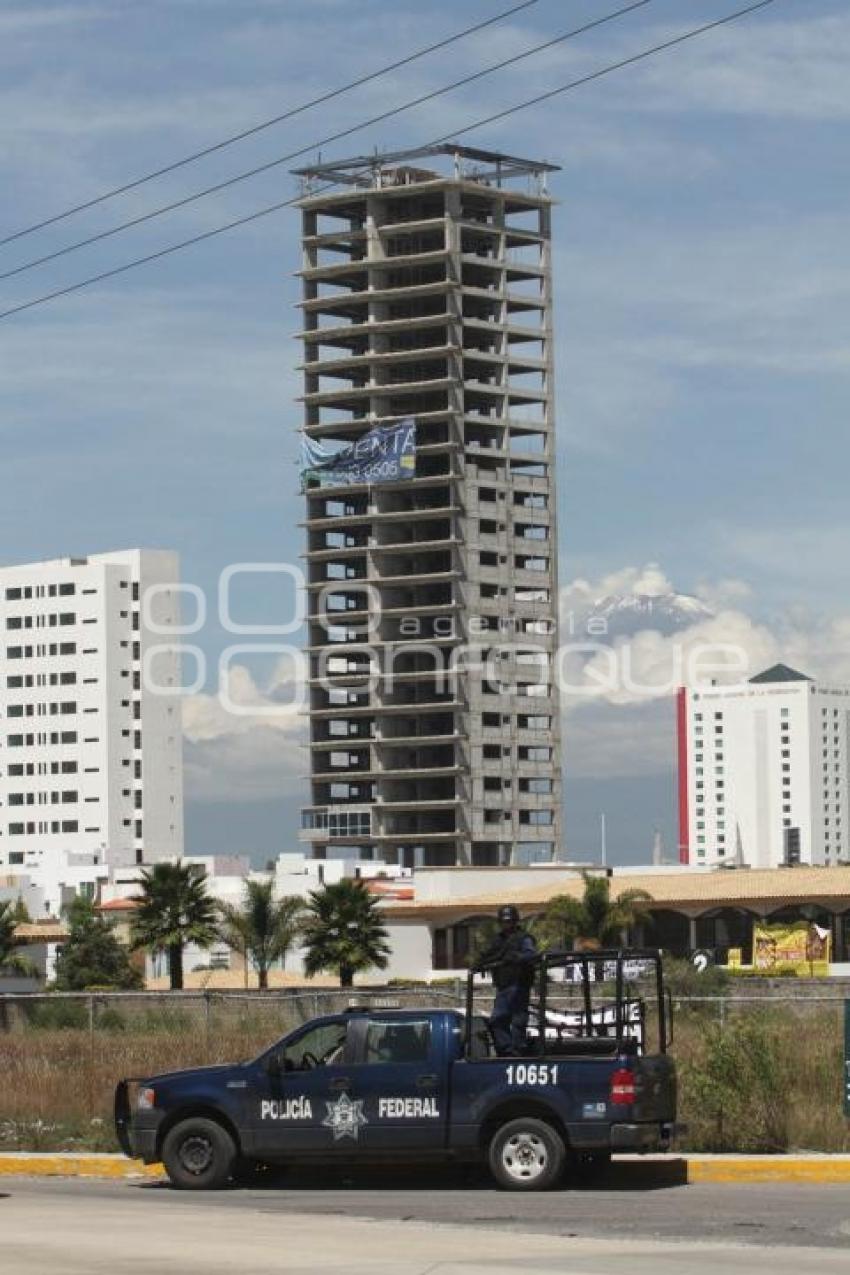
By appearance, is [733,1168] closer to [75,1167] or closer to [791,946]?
[75,1167]

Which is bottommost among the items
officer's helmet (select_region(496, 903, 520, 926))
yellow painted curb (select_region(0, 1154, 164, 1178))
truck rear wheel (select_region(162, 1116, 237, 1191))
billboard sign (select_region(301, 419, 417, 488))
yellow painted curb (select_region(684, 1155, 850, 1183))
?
yellow painted curb (select_region(0, 1154, 164, 1178))

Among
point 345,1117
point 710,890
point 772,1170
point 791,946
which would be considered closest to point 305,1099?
point 345,1117

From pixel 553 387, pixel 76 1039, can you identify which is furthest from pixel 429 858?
pixel 76 1039

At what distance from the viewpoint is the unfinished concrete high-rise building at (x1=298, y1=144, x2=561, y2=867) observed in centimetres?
16988

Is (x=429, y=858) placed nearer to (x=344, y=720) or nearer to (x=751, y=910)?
(x=344, y=720)

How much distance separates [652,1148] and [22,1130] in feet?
31.1

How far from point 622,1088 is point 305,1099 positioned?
10.5ft

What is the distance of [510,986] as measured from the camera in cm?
2439

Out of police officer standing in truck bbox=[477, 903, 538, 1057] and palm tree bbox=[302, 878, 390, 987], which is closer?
police officer standing in truck bbox=[477, 903, 538, 1057]

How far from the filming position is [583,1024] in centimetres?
2562

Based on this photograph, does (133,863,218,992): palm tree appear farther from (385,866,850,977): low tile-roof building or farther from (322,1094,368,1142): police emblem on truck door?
(322,1094,368,1142): police emblem on truck door

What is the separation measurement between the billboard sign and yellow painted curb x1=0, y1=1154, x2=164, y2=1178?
Result: 142274 mm

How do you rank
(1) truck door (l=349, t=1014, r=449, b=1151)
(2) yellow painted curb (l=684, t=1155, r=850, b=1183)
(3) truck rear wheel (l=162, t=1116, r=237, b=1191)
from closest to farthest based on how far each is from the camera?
(1) truck door (l=349, t=1014, r=449, b=1151), (3) truck rear wheel (l=162, t=1116, r=237, b=1191), (2) yellow painted curb (l=684, t=1155, r=850, b=1183)

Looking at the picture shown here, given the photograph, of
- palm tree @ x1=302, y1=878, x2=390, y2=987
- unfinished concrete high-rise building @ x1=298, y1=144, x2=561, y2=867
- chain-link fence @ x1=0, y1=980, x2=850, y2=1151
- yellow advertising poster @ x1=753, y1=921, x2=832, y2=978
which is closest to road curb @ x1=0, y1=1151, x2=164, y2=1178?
chain-link fence @ x1=0, y1=980, x2=850, y2=1151
